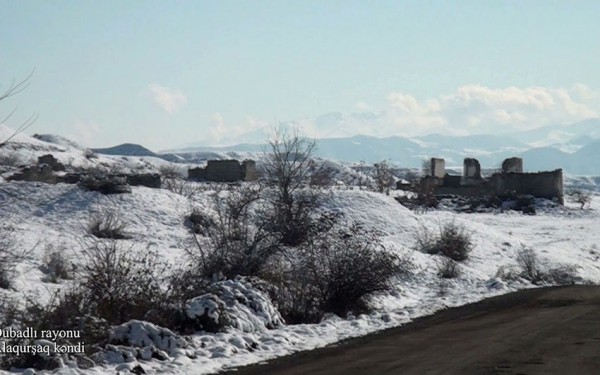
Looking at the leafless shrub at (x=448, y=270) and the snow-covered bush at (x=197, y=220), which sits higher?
the snow-covered bush at (x=197, y=220)

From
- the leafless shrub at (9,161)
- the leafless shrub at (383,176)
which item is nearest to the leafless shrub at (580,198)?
the leafless shrub at (383,176)

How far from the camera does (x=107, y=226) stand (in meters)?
27.5

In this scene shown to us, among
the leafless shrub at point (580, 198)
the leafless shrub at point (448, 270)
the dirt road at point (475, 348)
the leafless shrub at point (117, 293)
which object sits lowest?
the leafless shrub at point (448, 270)

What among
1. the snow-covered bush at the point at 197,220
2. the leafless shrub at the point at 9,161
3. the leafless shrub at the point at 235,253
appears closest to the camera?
the leafless shrub at the point at 235,253

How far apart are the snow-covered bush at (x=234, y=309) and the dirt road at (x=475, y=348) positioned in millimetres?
1648

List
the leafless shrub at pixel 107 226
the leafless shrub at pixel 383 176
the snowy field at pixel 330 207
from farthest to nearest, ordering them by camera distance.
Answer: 1. the leafless shrub at pixel 383 176
2. the leafless shrub at pixel 107 226
3. the snowy field at pixel 330 207

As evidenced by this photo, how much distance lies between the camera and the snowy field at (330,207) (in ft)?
38.3

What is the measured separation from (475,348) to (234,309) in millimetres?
4158

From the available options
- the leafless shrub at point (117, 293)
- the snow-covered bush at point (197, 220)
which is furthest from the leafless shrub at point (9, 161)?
the snow-covered bush at point (197, 220)

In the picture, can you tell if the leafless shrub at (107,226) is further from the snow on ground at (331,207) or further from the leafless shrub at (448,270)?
the leafless shrub at (448,270)

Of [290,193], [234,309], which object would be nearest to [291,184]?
[290,193]

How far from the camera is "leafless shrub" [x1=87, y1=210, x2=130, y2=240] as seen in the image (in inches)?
1073

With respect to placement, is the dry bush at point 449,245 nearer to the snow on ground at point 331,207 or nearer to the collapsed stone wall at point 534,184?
the snow on ground at point 331,207

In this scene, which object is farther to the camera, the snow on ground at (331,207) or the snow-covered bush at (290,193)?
the snow-covered bush at (290,193)
